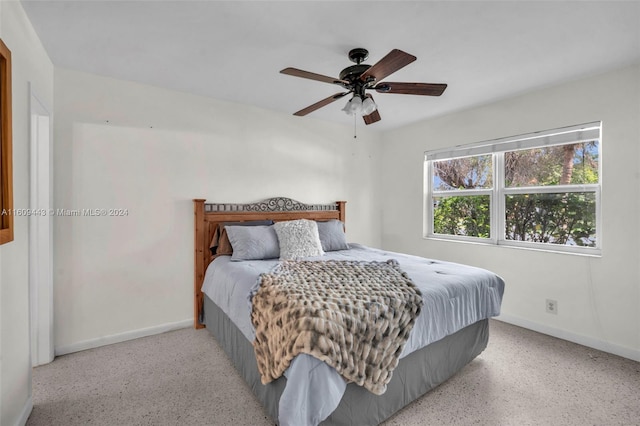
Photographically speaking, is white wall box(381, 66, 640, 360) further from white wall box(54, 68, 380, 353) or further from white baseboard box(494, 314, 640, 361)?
white wall box(54, 68, 380, 353)

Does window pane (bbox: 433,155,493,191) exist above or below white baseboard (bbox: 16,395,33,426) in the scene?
above

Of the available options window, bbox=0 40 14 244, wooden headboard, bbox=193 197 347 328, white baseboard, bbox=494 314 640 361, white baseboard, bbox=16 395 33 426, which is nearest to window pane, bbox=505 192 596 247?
white baseboard, bbox=494 314 640 361

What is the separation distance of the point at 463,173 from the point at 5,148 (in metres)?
4.05

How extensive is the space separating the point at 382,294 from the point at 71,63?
294 centimetres

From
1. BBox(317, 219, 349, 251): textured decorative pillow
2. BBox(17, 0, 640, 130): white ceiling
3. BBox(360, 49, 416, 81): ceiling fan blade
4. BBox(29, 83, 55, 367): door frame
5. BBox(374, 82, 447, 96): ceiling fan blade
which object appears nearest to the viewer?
BBox(360, 49, 416, 81): ceiling fan blade

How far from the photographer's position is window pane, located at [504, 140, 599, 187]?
2.77m

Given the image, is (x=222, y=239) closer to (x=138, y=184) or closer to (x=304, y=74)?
(x=138, y=184)

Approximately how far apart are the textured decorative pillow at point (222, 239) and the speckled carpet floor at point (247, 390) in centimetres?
85

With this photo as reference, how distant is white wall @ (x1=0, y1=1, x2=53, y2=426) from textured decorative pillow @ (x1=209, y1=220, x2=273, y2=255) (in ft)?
4.56

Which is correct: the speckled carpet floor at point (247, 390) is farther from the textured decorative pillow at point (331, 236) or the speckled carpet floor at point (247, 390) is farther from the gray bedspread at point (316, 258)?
the textured decorative pillow at point (331, 236)

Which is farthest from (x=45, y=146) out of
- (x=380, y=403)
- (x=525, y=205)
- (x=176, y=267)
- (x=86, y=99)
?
(x=525, y=205)

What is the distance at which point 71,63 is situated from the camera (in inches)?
94.6

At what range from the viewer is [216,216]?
123 inches

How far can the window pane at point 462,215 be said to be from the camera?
356 cm
